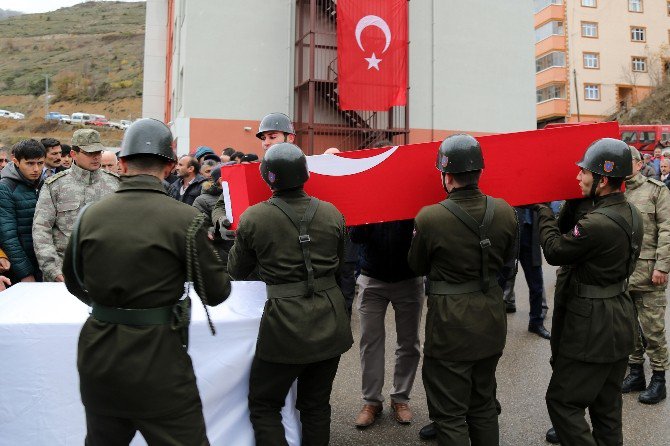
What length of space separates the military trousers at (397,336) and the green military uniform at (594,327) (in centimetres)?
108

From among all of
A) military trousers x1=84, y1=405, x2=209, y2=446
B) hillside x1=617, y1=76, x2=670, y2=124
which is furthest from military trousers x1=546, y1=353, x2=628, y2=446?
hillside x1=617, y1=76, x2=670, y2=124

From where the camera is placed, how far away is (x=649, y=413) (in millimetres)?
3924

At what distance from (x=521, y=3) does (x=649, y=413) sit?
14182 millimetres

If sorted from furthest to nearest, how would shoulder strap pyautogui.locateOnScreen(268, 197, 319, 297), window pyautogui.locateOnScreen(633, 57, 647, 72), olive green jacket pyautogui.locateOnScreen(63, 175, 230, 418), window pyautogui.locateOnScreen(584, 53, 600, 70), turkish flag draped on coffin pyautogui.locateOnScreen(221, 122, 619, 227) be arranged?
window pyautogui.locateOnScreen(633, 57, 647, 72)
window pyautogui.locateOnScreen(584, 53, 600, 70)
turkish flag draped on coffin pyautogui.locateOnScreen(221, 122, 619, 227)
shoulder strap pyautogui.locateOnScreen(268, 197, 319, 297)
olive green jacket pyautogui.locateOnScreen(63, 175, 230, 418)

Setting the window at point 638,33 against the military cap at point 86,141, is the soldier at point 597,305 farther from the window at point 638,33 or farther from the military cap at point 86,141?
the window at point 638,33

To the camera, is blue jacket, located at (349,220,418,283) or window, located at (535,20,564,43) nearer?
blue jacket, located at (349,220,418,283)

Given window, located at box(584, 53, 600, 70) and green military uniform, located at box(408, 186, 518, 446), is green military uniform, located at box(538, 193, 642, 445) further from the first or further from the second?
window, located at box(584, 53, 600, 70)

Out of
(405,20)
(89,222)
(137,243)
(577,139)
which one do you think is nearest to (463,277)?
(577,139)

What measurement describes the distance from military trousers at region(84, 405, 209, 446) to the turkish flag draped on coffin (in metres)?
1.44

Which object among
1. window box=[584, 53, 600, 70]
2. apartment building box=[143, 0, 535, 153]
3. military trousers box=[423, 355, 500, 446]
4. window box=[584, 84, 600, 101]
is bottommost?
military trousers box=[423, 355, 500, 446]

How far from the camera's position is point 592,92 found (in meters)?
39.6

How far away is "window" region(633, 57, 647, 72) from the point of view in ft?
132

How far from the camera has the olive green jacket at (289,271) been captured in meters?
2.76

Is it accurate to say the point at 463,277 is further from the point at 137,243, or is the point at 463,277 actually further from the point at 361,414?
the point at 137,243
